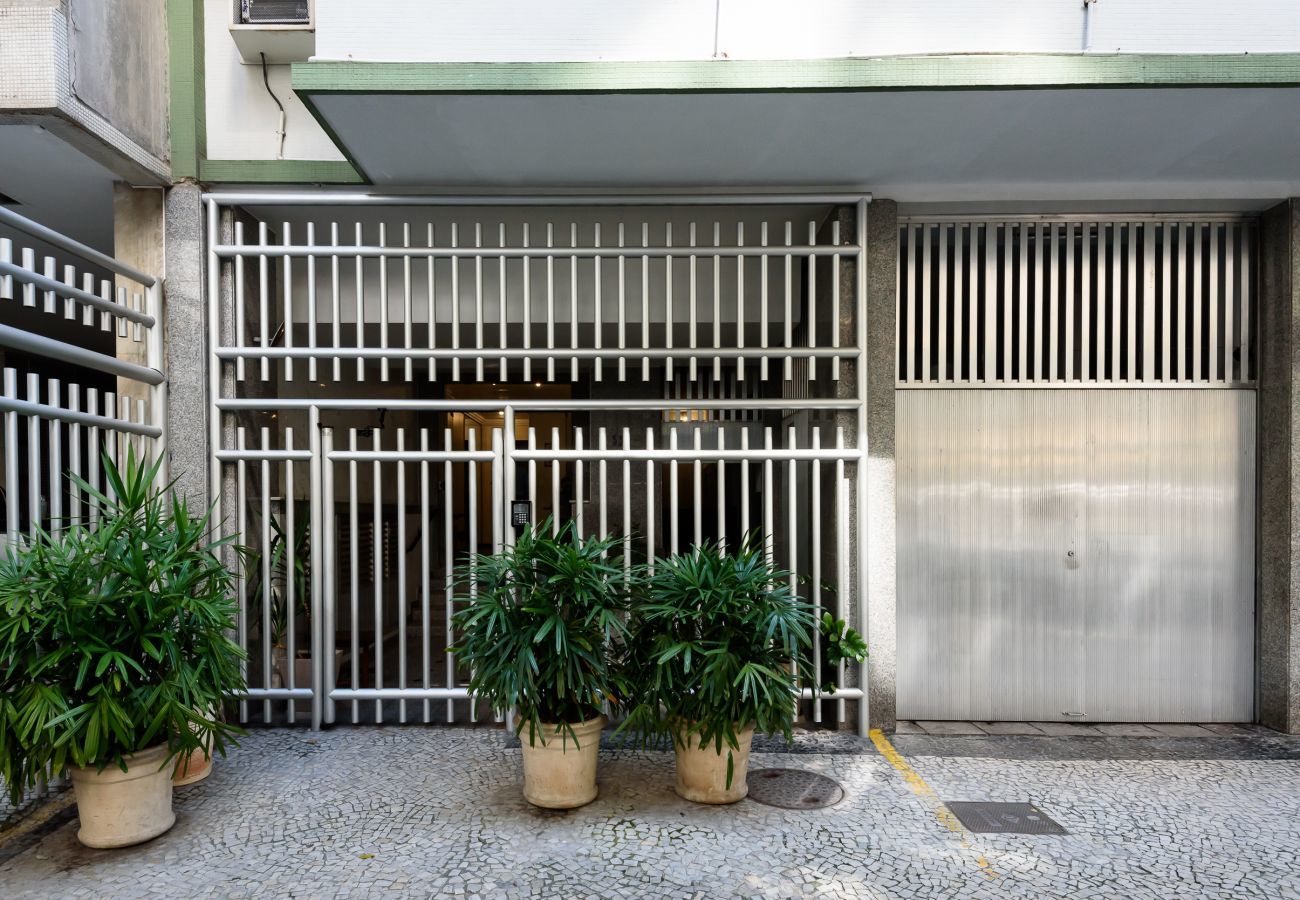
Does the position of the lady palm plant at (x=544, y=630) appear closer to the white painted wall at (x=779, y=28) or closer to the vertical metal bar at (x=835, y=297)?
the vertical metal bar at (x=835, y=297)

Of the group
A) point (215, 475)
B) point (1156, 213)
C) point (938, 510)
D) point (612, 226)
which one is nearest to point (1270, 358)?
point (1156, 213)

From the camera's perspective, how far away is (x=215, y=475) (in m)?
5.44

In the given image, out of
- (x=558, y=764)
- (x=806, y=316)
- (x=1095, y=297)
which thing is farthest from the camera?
(x=806, y=316)

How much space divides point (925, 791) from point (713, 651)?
1632 millimetres

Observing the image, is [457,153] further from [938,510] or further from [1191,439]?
[1191,439]

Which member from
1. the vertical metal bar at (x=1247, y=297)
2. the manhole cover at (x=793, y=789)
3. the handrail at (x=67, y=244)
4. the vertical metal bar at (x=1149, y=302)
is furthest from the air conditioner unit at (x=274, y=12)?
the vertical metal bar at (x=1247, y=297)

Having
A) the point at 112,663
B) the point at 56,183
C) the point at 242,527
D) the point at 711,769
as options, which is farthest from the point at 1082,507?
the point at 56,183

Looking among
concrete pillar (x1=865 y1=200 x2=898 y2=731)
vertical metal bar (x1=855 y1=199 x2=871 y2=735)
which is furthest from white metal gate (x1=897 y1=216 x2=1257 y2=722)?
vertical metal bar (x1=855 y1=199 x2=871 y2=735)

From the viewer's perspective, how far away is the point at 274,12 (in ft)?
17.3

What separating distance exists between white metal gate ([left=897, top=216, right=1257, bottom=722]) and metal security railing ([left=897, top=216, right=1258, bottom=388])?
19mm

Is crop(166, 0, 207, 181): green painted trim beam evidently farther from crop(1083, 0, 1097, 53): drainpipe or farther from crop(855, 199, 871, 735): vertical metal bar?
crop(1083, 0, 1097, 53): drainpipe

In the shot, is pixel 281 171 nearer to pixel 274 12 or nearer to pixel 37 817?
pixel 274 12

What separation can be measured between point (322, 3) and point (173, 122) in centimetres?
183

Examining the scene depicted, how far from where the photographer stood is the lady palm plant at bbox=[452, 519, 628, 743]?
161 inches
